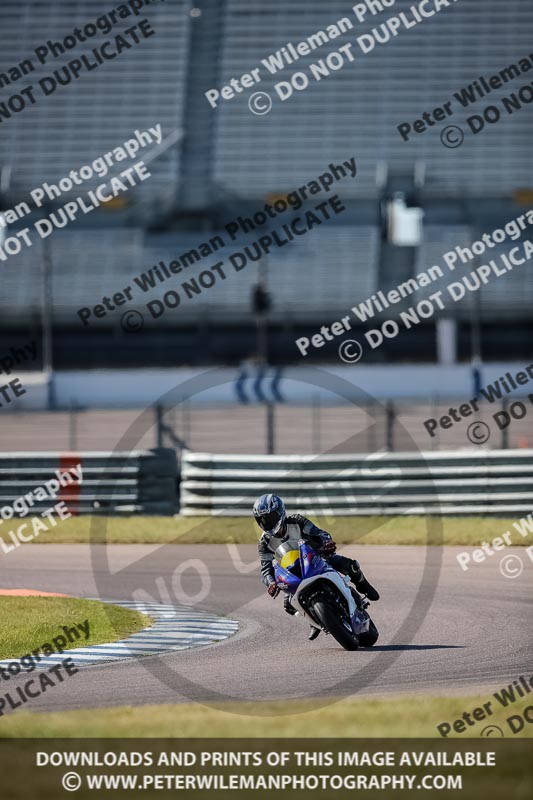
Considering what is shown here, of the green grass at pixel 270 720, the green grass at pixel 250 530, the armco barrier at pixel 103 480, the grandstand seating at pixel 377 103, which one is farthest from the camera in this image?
the grandstand seating at pixel 377 103

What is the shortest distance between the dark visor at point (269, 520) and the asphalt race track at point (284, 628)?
896 mm

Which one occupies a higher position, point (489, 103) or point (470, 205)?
point (489, 103)

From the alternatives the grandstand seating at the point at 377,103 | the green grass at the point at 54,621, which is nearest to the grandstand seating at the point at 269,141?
the grandstand seating at the point at 377,103

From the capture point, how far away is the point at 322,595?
954cm

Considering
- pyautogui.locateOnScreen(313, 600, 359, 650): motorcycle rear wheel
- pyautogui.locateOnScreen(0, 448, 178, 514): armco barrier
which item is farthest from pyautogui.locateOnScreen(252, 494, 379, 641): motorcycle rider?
pyautogui.locateOnScreen(0, 448, 178, 514): armco barrier

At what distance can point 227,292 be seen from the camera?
5350 cm

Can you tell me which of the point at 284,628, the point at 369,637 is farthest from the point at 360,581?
the point at 284,628

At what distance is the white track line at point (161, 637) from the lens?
9672mm

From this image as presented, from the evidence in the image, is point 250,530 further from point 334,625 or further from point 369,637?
point 334,625

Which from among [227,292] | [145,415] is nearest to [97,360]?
[227,292]

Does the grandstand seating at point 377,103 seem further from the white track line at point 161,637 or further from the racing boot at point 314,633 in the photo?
the racing boot at point 314,633
